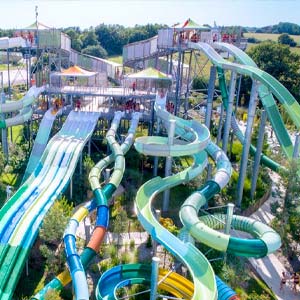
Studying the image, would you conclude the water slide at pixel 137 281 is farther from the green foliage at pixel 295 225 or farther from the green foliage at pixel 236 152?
the green foliage at pixel 236 152

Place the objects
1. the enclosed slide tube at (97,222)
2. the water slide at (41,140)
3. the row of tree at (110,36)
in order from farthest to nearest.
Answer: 1. the row of tree at (110,36)
2. the water slide at (41,140)
3. the enclosed slide tube at (97,222)

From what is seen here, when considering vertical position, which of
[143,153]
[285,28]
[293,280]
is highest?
[285,28]

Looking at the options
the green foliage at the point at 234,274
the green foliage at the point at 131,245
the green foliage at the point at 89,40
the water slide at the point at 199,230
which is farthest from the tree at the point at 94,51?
the green foliage at the point at 234,274

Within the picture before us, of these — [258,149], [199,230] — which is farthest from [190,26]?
[199,230]

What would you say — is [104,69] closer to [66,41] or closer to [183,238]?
[66,41]

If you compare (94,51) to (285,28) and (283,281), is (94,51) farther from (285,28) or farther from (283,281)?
(285,28)

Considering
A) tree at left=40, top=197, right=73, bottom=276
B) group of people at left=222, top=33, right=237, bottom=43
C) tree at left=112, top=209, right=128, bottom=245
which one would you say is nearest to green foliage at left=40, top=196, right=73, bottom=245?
tree at left=40, top=197, right=73, bottom=276
